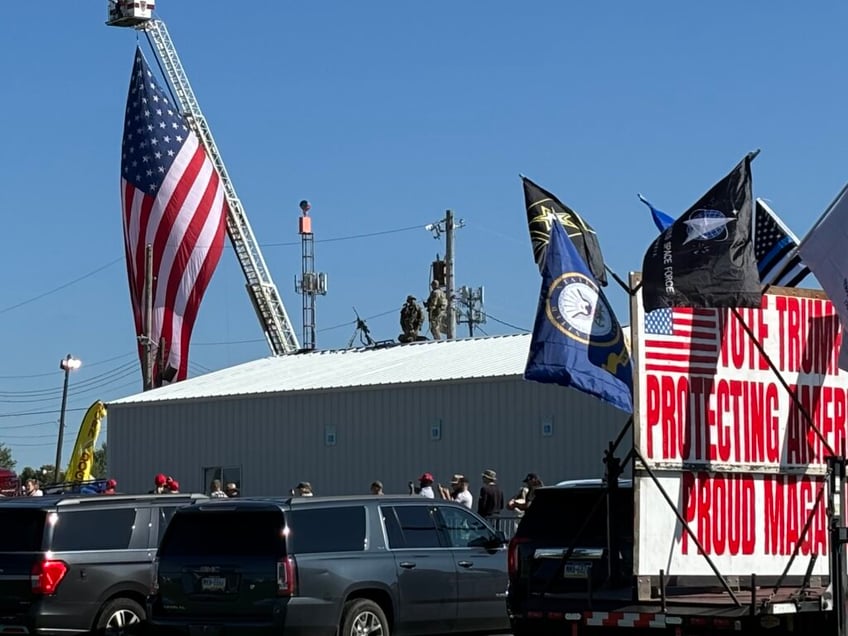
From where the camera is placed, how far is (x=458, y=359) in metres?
36.4

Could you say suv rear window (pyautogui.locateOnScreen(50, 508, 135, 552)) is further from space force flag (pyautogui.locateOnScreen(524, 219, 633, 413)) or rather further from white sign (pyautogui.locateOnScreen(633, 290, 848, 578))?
white sign (pyautogui.locateOnScreen(633, 290, 848, 578))

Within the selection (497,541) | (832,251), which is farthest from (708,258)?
(497,541)

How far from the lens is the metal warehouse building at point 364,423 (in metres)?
31.6

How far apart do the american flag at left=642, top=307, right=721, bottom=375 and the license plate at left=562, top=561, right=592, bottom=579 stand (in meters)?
2.21

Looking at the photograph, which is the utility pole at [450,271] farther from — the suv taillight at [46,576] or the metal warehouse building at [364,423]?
the suv taillight at [46,576]

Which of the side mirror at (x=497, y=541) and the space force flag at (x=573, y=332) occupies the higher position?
the space force flag at (x=573, y=332)

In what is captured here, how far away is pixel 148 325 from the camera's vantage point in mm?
49562

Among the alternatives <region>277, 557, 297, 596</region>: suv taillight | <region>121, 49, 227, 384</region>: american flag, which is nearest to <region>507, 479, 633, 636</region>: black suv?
<region>277, 557, 297, 596</region>: suv taillight

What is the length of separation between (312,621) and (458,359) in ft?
70.0

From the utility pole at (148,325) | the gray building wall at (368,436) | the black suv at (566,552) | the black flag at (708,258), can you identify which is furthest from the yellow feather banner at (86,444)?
the black flag at (708,258)

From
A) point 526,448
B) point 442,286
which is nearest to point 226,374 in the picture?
point 526,448

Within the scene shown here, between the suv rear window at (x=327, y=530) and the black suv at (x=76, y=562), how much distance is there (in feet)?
8.37

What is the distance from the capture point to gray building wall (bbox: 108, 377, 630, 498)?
3125cm

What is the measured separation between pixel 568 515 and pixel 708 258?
330 centimetres
